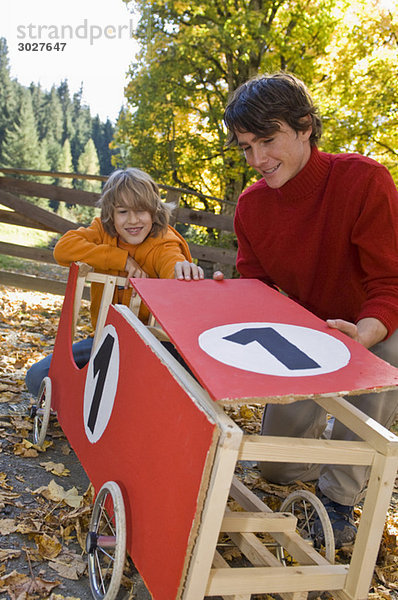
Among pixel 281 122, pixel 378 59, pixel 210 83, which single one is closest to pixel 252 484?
pixel 281 122

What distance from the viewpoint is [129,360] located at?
1725 millimetres

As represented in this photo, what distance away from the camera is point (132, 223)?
108 inches

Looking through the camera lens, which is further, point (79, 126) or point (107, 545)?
point (79, 126)

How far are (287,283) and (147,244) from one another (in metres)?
0.80

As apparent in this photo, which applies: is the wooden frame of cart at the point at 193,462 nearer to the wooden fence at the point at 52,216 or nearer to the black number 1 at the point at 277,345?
the black number 1 at the point at 277,345

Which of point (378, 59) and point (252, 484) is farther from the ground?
point (378, 59)

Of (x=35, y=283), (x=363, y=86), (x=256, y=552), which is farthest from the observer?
(x=363, y=86)

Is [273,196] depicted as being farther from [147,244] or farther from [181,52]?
[181,52]

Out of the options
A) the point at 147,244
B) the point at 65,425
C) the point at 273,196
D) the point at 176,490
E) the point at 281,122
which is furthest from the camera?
the point at 147,244

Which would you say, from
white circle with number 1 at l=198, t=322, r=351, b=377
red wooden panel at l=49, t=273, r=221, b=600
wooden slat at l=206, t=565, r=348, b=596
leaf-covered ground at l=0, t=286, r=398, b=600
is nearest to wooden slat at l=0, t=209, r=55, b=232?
leaf-covered ground at l=0, t=286, r=398, b=600

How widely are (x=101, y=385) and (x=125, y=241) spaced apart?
1133mm

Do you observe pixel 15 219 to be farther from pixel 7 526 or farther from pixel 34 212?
pixel 7 526

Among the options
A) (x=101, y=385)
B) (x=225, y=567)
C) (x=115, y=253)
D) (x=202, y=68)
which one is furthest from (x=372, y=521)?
(x=202, y=68)

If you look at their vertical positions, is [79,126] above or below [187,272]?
above
